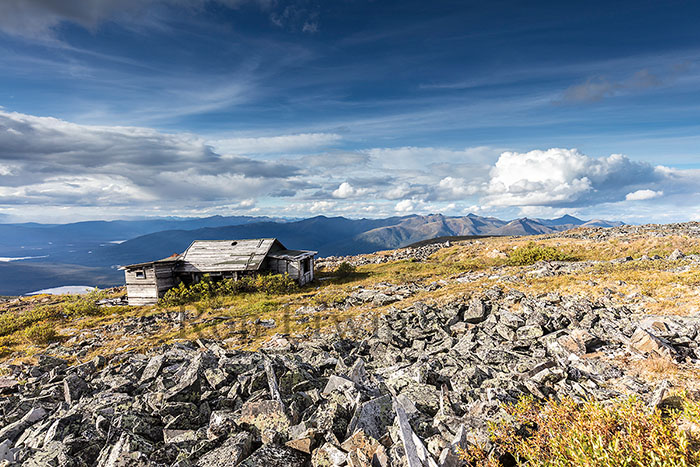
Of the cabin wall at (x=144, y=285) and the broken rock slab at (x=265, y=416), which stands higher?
the broken rock slab at (x=265, y=416)

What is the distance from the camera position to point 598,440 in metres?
4.39

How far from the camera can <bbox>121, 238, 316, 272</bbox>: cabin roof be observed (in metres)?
35.0

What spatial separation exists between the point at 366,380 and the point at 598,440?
614 centimetres

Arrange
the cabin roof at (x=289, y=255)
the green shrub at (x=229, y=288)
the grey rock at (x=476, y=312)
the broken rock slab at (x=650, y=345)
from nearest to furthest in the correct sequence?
the broken rock slab at (x=650, y=345)
the grey rock at (x=476, y=312)
the green shrub at (x=229, y=288)
the cabin roof at (x=289, y=255)

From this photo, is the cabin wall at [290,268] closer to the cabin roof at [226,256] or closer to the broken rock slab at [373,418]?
the cabin roof at [226,256]

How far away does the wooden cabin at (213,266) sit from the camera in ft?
107

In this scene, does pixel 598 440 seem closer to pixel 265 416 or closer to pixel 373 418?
pixel 373 418

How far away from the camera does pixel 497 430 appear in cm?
619

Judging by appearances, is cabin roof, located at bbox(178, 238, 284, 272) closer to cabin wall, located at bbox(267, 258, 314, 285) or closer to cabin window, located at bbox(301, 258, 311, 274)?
cabin wall, located at bbox(267, 258, 314, 285)

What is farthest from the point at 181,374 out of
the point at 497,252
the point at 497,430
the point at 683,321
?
the point at 497,252

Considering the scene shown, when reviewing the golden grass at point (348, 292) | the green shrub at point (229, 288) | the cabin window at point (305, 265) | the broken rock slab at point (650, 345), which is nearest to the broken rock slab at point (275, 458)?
the broken rock slab at point (650, 345)

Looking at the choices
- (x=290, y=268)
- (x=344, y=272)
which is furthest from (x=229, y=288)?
(x=344, y=272)

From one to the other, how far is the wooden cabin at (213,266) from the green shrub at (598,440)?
31.2 meters

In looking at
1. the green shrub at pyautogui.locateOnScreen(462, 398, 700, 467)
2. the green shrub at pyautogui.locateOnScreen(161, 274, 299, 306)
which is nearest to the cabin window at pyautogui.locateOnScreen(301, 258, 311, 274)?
the green shrub at pyautogui.locateOnScreen(161, 274, 299, 306)
